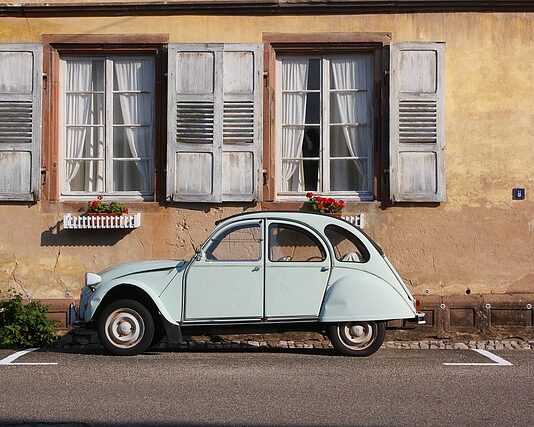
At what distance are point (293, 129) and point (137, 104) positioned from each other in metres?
2.06

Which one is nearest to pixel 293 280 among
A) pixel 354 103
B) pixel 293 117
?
pixel 293 117

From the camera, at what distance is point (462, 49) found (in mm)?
13508

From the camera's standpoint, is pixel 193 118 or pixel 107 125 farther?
pixel 107 125

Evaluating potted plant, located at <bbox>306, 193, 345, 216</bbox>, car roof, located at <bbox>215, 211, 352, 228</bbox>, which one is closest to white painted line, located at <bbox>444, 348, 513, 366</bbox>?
car roof, located at <bbox>215, 211, 352, 228</bbox>

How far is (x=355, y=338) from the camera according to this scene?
35.7 ft

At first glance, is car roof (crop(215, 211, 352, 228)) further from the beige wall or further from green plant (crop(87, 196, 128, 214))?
green plant (crop(87, 196, 128, 214))

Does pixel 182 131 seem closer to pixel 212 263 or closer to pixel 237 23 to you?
pixel 237 23

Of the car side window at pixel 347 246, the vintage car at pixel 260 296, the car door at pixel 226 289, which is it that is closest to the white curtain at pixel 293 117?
the car side window at pixel 347 246

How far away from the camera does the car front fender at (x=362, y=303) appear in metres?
10.7

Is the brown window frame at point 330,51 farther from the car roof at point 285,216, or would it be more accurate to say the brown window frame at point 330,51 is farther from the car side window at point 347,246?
the car side window at point 347,246

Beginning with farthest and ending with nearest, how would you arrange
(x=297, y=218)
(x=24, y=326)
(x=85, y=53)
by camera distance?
(x=85, y=53), (x=24, y=326), (x=297, y=218)

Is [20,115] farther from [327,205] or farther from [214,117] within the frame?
[327,205]

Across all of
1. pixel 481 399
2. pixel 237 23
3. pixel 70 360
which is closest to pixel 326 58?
pixel 237 23

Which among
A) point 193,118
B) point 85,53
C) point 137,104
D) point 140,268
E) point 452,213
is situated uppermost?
point 85,53
